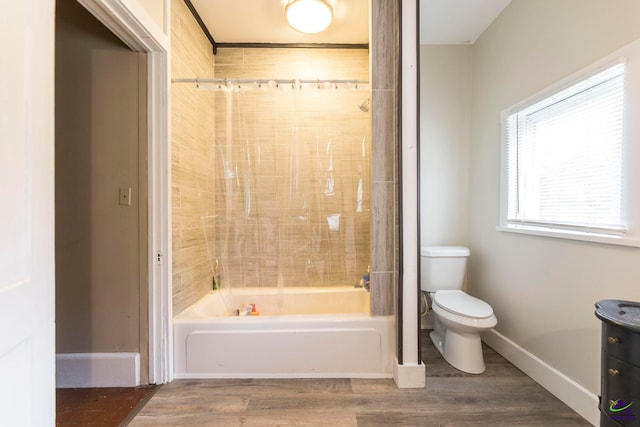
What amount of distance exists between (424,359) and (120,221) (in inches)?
86.2

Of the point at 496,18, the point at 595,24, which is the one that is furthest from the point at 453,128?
the point at 595,24

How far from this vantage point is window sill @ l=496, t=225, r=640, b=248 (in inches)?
47.9

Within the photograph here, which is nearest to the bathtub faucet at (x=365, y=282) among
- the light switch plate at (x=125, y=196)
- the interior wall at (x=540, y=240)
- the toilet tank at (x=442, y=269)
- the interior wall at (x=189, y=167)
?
the toilet tank at (x=442, y=269)

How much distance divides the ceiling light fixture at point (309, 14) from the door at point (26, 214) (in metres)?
1.35

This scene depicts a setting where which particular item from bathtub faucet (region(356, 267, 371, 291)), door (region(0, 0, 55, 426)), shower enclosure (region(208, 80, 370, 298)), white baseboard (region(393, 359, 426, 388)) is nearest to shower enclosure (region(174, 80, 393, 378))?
shower enclosure (region(208, 80, 370, 298))

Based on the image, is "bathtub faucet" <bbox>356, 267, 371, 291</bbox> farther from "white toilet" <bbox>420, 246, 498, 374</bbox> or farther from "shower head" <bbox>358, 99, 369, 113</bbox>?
"shower head" <bbox>358, 99, 369, 113</bbox>

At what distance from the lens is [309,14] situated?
184 cm

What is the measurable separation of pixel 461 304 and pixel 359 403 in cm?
94

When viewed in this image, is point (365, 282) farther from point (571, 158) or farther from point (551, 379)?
point (571, 158)

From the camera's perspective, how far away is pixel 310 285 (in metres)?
2.04

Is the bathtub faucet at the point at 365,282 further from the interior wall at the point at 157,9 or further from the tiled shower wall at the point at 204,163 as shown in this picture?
the interior wall at the point at 157,9

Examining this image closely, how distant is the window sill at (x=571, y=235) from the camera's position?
1.22 m

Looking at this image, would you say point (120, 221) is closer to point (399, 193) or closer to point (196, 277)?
point (196, 277)

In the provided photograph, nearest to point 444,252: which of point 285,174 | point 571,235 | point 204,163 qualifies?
point 571,235
